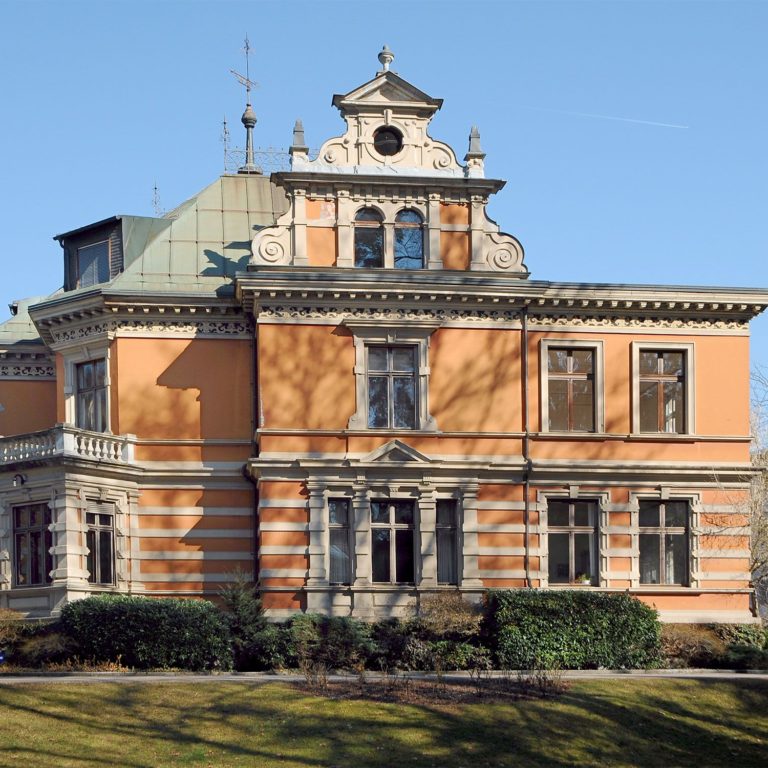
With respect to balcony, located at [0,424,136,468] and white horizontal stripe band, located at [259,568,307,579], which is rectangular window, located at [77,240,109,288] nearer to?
balcony, located at [0,424,136,468]

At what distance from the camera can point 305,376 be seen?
33.3 meters

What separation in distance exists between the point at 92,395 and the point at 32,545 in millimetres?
4414

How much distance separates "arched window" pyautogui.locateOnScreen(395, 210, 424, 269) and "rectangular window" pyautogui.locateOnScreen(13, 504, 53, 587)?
10.2 m

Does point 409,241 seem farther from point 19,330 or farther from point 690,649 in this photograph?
point 19,330

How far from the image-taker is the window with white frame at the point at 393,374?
110ft

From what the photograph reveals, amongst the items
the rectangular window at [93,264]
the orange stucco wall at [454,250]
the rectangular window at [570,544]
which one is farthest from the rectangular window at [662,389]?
the rectangular window at [93,264]

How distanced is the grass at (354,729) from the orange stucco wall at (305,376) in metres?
8.70

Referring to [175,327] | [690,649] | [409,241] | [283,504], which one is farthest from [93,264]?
[690,649]

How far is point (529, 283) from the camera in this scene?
34.0 m

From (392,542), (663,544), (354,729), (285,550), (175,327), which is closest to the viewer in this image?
(354,729)

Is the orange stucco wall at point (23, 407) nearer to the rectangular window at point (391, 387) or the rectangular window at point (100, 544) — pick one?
the rectangular window at point (100, 544)

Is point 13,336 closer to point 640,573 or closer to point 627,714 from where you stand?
point 640,573

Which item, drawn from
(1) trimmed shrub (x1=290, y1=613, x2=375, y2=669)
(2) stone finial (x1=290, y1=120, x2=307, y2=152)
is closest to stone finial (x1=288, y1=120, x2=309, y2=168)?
(2) stone finial (x1=290, y1=120, x2=307, y2=152)

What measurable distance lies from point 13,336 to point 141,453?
299 inches
